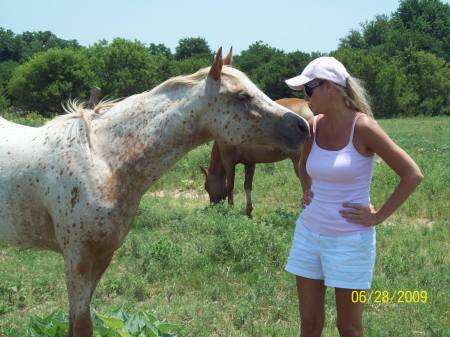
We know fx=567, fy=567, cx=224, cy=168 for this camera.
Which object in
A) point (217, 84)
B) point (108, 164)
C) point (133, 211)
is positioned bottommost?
point (133, 211)

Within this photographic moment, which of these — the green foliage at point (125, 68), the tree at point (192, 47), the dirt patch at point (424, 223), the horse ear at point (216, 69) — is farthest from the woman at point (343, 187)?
the tree at point (192, 47)

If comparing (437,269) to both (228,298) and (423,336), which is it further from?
(228,298)

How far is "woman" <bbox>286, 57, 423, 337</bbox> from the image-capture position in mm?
2906

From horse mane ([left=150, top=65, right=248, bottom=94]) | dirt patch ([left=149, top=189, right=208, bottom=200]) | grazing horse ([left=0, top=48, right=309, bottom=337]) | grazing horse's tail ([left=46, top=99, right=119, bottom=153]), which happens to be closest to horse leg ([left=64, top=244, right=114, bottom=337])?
grazing horse ([left=0, top=48, right=309, bottom=337])

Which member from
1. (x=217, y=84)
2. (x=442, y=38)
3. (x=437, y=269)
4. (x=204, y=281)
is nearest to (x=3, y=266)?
(x=204, y=281)

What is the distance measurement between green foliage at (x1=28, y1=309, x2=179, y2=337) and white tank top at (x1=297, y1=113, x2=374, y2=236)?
50.3 inches

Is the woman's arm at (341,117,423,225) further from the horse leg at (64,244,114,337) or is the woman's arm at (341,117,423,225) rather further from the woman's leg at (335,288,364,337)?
the horse leg at (64,244,114,337)

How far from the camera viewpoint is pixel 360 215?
2.94 metres

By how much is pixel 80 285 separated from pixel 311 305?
1.28 metres

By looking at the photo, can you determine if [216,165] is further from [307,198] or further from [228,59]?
[307,198]

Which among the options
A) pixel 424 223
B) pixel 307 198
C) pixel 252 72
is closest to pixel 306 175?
pixel 307 198

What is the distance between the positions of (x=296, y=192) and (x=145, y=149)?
23.6ft

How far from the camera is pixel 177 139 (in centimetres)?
312

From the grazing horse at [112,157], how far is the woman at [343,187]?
177mm
